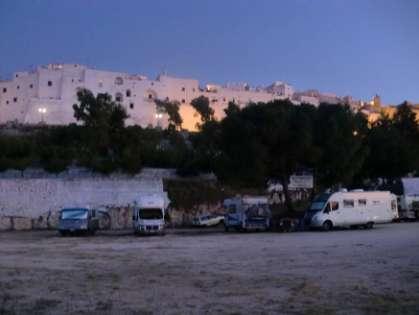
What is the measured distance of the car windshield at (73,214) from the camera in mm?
37781

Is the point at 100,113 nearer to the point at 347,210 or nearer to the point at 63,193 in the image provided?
the point at 63,193

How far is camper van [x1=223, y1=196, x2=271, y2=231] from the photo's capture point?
39031 mm

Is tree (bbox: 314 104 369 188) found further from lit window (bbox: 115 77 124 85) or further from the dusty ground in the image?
lit window (bbox: 115 77 124 85)

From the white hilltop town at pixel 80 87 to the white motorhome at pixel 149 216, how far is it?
61951 millimetres

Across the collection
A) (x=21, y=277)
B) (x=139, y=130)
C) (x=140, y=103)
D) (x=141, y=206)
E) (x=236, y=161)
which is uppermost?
(x=140, y=103)

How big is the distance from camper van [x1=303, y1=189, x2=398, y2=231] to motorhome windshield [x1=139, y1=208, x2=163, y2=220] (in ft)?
31.5

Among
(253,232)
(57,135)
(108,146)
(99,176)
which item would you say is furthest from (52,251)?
(57,135)

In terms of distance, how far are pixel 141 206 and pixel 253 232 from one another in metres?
7.30

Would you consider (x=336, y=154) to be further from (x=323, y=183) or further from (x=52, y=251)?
(x=52, y=251)

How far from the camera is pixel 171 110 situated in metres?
104

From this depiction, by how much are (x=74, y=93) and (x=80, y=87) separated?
145cm

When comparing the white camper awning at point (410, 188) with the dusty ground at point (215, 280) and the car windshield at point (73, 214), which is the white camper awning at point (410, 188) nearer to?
the dusty ground at point (215, 280)

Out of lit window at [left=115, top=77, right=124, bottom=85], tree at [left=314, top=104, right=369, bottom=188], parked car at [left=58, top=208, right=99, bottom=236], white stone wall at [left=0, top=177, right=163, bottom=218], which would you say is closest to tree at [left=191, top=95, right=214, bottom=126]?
lit window at [left=115, top=77, right=124, bottom=85]

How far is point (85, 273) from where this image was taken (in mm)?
16719
